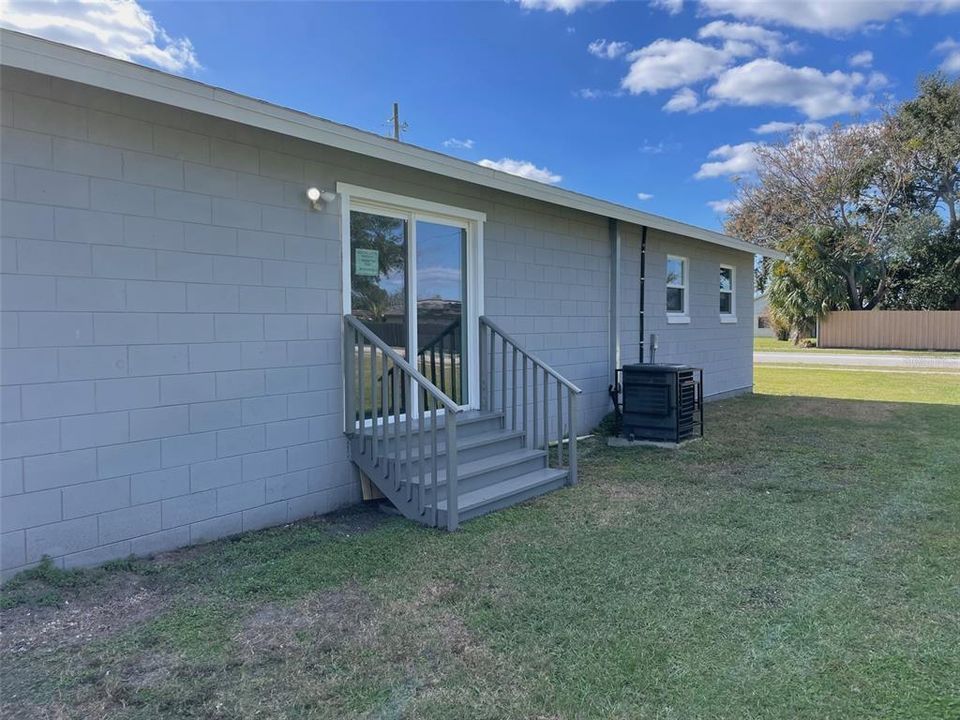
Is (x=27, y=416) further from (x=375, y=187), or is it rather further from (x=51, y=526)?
(x=375, y=187)

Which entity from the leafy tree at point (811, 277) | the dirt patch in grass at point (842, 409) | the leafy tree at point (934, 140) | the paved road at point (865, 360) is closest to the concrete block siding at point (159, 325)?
the dirt patch in grass at point (842, 409)

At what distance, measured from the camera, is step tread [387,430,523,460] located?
4.63 meters

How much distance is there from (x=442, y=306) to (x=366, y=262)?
0.95 metres

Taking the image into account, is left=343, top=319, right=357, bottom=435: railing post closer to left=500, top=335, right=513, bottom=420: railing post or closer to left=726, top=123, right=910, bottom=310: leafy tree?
left=500, top=335, right=513, bottom=420: railing post

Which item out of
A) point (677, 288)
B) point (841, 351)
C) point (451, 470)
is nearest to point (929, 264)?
point (841, 351)

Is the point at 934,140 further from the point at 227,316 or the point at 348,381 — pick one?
the point at 227,316

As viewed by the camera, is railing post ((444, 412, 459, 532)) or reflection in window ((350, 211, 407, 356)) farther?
reflection in window ((350, 211, 407, 356))

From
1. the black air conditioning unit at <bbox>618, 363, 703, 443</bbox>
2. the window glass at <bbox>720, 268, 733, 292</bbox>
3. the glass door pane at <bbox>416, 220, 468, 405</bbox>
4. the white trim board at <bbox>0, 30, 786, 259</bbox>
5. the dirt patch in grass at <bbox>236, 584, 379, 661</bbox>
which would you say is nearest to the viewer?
the dirt patch in grass at <bbox>236, 584, 379, 661</bbox>

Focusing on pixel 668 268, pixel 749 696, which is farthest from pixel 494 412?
pixel 668 268

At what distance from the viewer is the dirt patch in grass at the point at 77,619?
2607 mm

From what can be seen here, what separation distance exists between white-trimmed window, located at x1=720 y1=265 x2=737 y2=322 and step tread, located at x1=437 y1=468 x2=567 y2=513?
7.01 m

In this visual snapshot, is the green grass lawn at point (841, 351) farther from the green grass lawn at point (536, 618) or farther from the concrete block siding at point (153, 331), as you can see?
the concrete block siding at point (153, 331)

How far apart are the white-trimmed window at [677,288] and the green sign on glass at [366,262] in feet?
17.9

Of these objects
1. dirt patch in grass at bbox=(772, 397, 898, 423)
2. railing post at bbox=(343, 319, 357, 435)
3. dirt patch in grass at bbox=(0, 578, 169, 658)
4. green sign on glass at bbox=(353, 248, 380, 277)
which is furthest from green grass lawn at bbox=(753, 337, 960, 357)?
dirt patch in grass at bbox=(0, 578, 169, 658)
